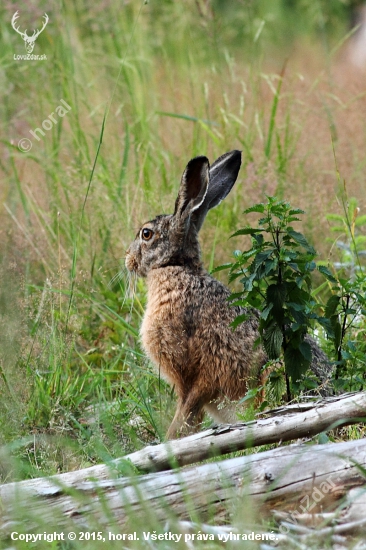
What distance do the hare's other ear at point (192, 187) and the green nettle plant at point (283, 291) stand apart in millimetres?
832

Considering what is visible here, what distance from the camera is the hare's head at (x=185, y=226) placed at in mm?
5223

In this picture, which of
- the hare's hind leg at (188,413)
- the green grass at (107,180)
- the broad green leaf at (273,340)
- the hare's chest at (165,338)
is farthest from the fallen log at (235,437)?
the hare's chest at (165,338)

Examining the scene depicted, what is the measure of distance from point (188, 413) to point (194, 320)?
0.52 meters

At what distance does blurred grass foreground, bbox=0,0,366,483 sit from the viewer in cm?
467

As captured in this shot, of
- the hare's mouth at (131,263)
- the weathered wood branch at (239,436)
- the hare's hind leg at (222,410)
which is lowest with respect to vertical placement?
the hare's hind leg at (222,410)

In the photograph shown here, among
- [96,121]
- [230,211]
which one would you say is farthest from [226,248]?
[96,121]

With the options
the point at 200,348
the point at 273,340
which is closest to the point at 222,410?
the point at 200,348

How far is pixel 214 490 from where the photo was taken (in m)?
3.30

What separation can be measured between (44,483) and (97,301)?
7.41 feet

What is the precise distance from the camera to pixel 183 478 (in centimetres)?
334

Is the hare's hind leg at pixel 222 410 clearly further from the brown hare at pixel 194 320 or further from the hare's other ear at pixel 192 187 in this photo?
the hare's other ear at pixel 192 187

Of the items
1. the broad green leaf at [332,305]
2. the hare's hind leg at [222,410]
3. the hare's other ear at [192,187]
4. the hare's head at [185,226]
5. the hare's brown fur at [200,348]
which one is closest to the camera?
the broad green leaf at [332,305]

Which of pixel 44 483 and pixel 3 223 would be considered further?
pixel 3 223

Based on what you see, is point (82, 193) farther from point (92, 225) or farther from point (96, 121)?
point (96, 121)
